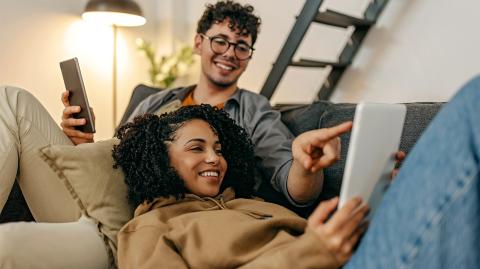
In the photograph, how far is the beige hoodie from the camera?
0.77 metres

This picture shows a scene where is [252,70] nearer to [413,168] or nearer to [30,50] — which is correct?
[30,50]

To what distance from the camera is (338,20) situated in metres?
2.11

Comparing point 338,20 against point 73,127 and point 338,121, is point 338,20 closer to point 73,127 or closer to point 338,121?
point 338,121

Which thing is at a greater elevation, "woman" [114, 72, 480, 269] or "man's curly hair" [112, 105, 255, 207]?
"woman" [114, 72, 480, 269]

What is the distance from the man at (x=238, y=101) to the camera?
1257 mm

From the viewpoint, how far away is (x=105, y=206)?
116cm

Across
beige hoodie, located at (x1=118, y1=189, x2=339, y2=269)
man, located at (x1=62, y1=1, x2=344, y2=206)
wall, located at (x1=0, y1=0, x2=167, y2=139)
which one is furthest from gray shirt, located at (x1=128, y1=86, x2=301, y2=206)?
wall, located at (x1=0, y1=0, x2=167, y2=139)

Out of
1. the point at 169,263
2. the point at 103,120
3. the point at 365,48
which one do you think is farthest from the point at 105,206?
the point at 103,120

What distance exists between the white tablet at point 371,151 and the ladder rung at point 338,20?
51.0 inches

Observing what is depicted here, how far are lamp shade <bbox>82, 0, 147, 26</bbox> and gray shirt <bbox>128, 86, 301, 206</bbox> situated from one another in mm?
903

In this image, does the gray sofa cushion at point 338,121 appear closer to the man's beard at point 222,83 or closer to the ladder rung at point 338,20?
A: the man's beard at point 222,83

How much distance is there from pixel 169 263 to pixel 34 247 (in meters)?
0.29

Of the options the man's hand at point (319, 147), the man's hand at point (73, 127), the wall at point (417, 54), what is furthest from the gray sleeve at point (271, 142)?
the wall at point (417, 54)

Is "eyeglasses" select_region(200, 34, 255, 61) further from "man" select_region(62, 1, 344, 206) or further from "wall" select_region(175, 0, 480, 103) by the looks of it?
"wall" select_region(175, 0, 480, 103)
